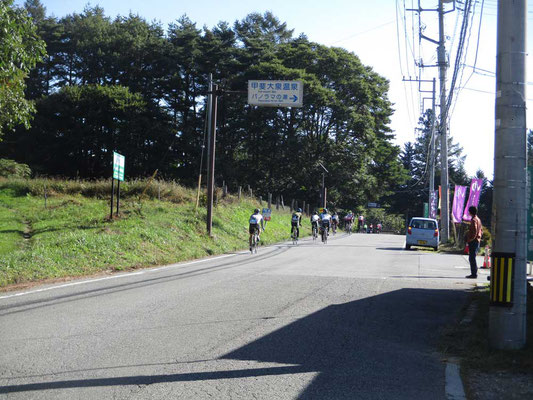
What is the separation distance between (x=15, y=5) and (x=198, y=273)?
8621 millimetres

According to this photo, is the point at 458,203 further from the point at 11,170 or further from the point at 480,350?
the point at 11,170

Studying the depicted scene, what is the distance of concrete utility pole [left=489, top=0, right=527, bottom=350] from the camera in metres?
5.91

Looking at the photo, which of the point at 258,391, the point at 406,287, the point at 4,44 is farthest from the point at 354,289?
the point at 4,44

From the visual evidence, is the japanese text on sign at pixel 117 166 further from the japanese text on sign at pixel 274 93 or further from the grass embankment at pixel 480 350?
the grass embankment at pixel 480 350

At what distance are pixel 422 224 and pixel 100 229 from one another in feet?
57.1

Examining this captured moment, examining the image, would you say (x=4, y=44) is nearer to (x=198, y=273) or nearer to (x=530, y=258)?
(x=198, y=273)

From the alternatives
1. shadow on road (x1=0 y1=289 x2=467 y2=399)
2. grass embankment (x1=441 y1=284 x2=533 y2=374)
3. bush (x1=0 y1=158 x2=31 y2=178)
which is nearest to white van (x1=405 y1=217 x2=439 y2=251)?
shadow on road (x1=0 y1=289 x2=467 y2=399)

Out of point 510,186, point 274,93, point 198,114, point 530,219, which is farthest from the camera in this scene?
point 198,114

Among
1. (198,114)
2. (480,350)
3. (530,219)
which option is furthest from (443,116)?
(198,114)

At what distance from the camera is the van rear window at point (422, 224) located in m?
27.2

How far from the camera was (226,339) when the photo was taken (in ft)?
21.0

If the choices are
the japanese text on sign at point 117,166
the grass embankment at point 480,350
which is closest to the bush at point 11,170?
the japanese text on sign at point 117,166

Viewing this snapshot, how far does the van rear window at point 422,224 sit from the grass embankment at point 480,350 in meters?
19.6

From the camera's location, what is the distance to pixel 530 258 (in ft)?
35.7
